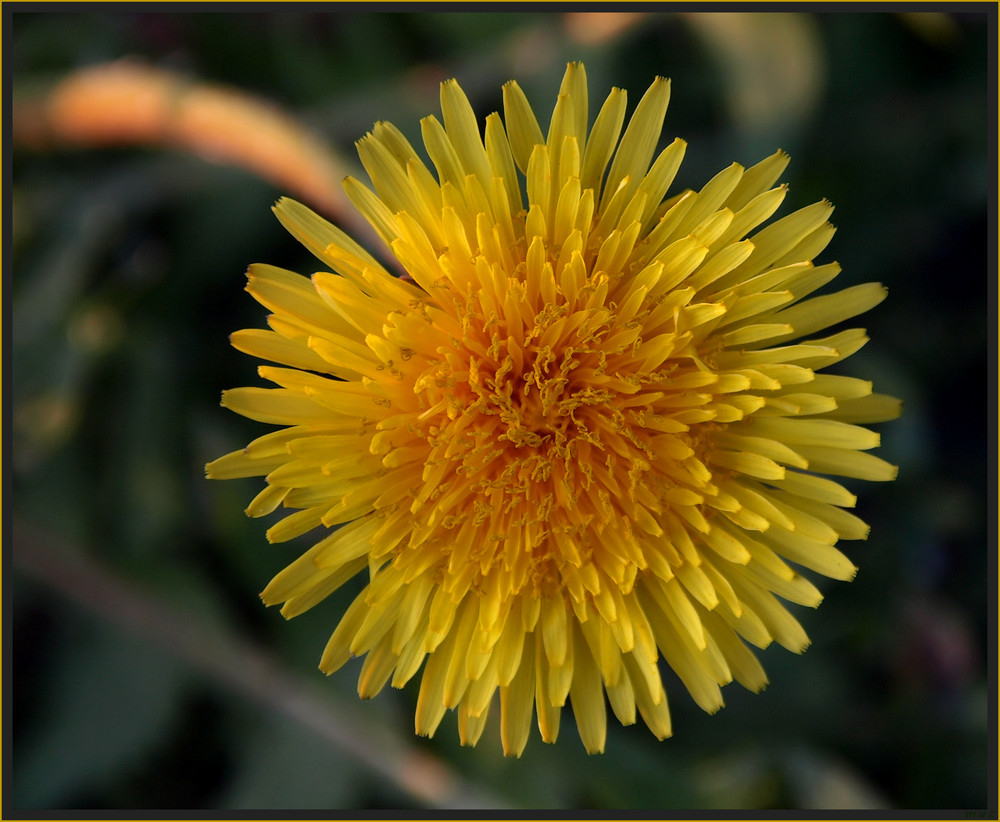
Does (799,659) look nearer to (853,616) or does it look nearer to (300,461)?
(853,616)

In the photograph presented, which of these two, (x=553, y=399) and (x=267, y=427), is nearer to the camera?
(x=553, y=399)

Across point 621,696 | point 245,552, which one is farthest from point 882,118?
point 245,552

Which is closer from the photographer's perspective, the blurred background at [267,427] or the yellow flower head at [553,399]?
the yellow flower head at [553,399]

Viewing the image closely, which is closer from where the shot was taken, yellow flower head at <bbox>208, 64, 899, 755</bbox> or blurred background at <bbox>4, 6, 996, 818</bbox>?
yellow flower head at <bbox>208, 64, 899, 755</bbox>
